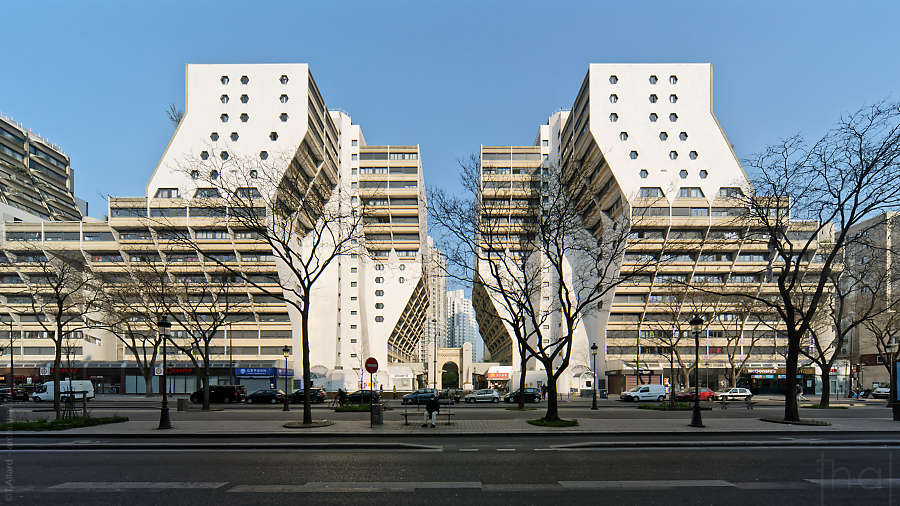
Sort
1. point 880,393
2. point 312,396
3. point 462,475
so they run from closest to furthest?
point 462,475 < point 312,396 < point 880,393

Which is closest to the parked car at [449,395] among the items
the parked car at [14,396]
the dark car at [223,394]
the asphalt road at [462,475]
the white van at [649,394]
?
the white van at [649,394]

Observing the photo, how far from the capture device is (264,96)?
235ft

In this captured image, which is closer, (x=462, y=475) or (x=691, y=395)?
(x=462, y=475)

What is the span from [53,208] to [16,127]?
1696 cm

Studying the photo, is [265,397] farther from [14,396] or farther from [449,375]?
[449,375]

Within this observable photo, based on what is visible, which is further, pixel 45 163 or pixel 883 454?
pixel 45 163

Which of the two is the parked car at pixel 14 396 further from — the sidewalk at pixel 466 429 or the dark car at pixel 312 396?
the sidewalk at pixel 466 429

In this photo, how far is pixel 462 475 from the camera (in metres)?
11.1

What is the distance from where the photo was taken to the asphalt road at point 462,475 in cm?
920

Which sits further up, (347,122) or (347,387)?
(347,122)

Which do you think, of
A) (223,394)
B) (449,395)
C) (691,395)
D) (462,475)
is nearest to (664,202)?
(691,395)

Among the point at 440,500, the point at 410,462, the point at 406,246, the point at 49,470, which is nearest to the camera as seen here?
the point at 440,500

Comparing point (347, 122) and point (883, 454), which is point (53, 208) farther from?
point (883, 454)

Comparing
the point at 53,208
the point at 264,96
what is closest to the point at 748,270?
the point at 264,96
